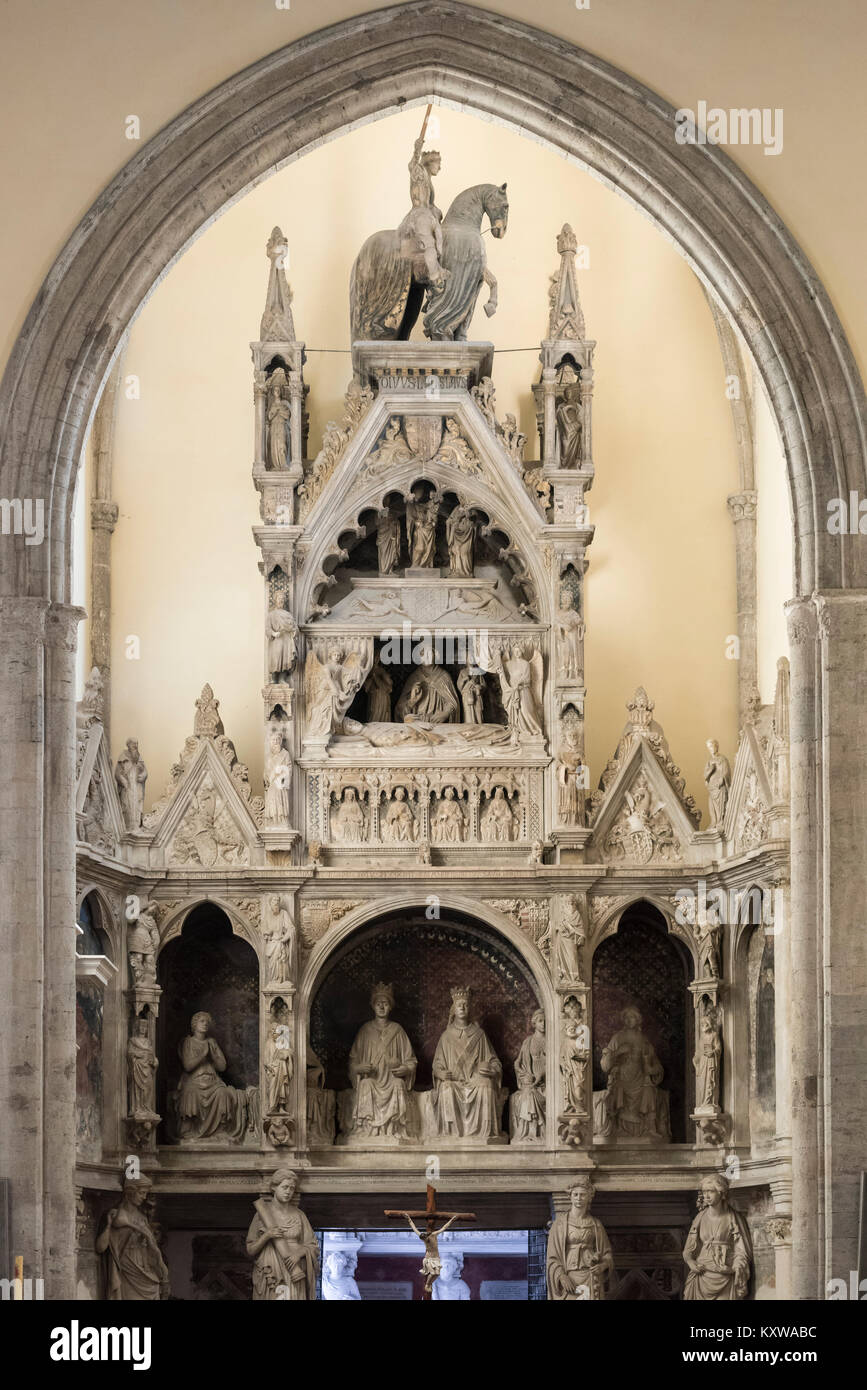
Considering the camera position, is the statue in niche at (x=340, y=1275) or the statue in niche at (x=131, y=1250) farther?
the statue in niche at (x=340, y=1275)

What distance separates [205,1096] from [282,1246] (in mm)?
1303

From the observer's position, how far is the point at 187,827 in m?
16.1

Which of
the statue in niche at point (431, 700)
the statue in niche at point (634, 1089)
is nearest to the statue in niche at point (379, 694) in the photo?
the statue in niche at point (431, 700)

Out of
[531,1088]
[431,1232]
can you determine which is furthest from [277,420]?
[431,1232]

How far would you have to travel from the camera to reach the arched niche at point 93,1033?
1475 cm

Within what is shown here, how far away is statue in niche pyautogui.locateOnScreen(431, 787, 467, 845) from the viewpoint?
16.0 metres

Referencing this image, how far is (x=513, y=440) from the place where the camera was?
16.4 m

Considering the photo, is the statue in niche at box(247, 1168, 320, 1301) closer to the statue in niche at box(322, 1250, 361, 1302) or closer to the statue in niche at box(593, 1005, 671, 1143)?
the statue in niche at box(322, 1250, 361, 1302)

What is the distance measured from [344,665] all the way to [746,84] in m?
5.62

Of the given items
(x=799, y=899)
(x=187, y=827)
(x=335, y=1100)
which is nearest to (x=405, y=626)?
(x=187, y=827)

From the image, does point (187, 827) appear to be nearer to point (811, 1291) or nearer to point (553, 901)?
point (553, 901)

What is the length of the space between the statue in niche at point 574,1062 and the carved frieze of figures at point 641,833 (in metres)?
1.27

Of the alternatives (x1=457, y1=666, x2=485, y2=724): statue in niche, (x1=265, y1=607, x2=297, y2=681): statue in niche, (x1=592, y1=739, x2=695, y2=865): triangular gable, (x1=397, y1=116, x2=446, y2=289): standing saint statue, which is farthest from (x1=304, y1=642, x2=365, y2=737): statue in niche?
(x1=397, y1=116, x2=446, y2=289): standing saint statue

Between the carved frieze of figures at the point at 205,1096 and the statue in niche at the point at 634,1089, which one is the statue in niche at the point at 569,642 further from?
Result: the carved frieze of figures at the point at 205,1096
